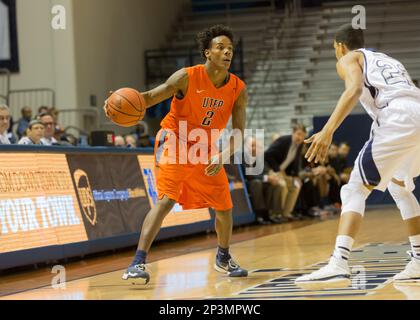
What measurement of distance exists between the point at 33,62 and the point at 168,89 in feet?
41.7

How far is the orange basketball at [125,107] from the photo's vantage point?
21.5 ft

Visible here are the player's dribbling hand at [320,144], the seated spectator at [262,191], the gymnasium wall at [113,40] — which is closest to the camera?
the player's dribbling hand at [320,144]

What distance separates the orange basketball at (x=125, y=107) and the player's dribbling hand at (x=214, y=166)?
2.68 ft

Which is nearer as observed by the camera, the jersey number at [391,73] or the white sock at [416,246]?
the jersey number at [391,73]

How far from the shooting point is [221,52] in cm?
717

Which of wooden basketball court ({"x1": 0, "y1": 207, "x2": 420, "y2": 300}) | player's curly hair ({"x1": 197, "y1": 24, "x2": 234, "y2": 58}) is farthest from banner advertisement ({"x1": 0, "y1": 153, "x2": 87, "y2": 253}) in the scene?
player's curly hair ({"x1": 197, "y1": 24, "x2": 234, "y2": 58})

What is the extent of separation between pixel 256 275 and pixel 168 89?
1812 millimetres

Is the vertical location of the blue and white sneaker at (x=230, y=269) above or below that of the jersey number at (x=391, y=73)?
below

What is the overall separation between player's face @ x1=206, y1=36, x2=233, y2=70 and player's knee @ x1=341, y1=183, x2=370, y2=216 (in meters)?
1.81

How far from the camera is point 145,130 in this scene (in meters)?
17.9

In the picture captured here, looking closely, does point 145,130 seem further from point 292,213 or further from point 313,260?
point 313,260
